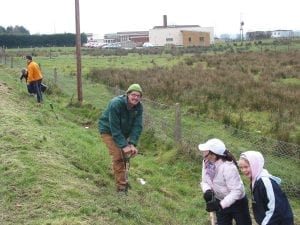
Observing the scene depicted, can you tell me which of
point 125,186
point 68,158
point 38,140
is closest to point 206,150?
point 125,186

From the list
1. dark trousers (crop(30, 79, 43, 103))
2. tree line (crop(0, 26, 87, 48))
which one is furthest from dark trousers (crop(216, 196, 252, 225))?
tree line (crop(0, 26, 87, 48))

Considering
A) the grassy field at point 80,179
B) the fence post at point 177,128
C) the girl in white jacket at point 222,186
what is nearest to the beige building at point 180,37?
the grassy field at point 80,179

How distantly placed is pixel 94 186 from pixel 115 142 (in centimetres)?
82

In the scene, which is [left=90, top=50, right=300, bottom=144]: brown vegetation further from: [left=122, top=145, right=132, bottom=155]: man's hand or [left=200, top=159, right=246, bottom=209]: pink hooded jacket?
[left=200, top=159, right=246, bottom=209]: pink hooded jacket

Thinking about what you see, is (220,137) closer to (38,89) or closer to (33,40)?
(38,89)

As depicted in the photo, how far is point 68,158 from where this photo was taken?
27.8 feet

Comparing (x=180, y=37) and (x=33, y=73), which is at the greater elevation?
(x=180, y=37)

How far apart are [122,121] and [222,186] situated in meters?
1.92

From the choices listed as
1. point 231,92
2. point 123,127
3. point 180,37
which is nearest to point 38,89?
point 231,92

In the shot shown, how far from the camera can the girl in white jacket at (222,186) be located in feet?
17.1

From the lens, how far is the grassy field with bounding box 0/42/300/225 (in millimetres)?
5770

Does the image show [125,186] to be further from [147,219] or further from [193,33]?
[193,33]

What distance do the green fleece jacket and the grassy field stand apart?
0.83 metres

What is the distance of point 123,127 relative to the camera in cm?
680
